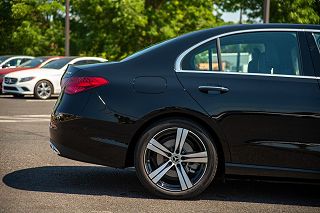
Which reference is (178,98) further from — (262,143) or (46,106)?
(46,106)

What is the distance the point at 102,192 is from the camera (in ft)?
16.5

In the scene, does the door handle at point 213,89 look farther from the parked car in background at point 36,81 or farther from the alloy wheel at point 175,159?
the parked car in background at point 36,81

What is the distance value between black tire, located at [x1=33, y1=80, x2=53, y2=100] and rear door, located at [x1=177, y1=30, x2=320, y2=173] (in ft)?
42.2

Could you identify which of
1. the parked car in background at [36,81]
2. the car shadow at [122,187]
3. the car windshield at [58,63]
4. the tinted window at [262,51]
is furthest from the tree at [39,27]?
the tinted window at [262,51]

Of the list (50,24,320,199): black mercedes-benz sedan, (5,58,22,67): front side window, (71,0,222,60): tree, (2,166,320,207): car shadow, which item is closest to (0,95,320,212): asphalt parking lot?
(2,166,320,207): car shadow

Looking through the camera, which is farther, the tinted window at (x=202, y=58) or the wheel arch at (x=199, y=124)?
the tinted window at (x=202, y=58)

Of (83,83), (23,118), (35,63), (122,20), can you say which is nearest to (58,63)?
(35,63)

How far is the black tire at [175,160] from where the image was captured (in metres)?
4.74

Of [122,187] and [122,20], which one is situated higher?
[122,20]

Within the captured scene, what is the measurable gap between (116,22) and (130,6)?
1.41 meters

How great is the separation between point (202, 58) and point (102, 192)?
4.98 feet

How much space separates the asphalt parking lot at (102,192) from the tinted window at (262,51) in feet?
3.81

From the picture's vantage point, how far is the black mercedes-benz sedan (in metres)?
4.64

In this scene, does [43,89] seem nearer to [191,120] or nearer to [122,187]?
[122,187]
